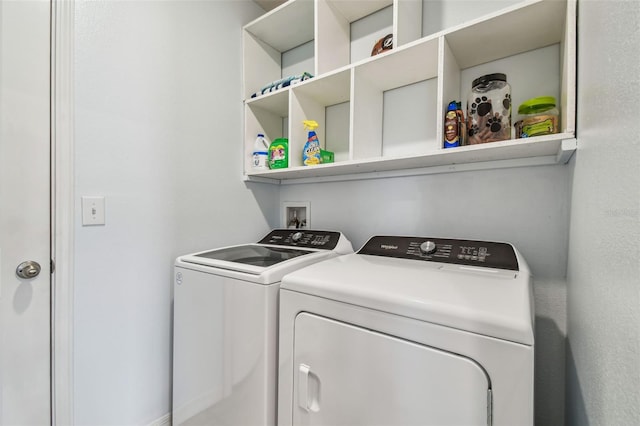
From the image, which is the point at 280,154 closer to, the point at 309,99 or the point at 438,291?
the point at 309,99

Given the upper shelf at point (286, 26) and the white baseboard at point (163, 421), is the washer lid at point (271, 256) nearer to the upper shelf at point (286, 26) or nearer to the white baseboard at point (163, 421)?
the white baseboard at point (163, 421)

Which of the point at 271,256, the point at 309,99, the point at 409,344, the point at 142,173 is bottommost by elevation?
the point at 409,344

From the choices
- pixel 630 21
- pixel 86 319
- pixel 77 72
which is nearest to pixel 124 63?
pixel 77 72

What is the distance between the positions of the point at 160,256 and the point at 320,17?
1.58 m

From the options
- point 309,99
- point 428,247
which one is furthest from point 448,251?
point 309,99

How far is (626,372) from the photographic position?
0.43 meters

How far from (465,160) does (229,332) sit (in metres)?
1.32

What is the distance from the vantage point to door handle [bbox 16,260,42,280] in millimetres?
1131

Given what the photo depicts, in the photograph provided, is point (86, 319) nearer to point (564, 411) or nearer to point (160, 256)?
point (160, 256)

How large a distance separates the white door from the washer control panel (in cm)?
109

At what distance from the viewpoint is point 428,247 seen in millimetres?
1261

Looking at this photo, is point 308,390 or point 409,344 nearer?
point 409,344

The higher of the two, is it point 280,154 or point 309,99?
point 309,99

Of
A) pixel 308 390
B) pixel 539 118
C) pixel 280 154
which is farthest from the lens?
pixel 280 154
